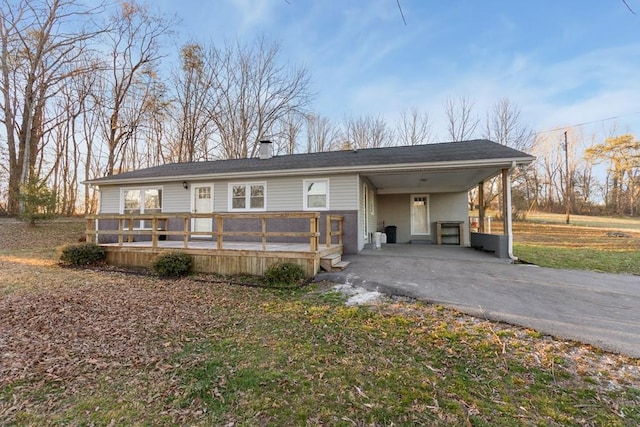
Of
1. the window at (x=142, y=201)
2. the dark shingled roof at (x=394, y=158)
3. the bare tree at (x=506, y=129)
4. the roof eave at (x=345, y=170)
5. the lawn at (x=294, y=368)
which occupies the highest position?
the bare tree at (x=506, y=129)

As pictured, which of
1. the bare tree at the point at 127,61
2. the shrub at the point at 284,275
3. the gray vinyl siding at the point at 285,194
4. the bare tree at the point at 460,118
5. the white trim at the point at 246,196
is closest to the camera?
the shrub at the point at 284,275

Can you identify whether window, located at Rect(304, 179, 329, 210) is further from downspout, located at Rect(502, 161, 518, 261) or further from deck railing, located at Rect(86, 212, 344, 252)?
downspout, located at Rect(502, 161, 518, 261)

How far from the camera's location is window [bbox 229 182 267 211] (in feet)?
32.3

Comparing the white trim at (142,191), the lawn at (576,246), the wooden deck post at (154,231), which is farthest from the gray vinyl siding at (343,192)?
the white trim at (142,191)

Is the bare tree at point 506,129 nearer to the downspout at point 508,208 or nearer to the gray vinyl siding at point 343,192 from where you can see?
the downspout at point 508,208

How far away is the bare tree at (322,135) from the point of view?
83.1ft

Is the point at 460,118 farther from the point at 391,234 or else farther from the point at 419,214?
the point at 391,234

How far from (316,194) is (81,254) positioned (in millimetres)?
6922

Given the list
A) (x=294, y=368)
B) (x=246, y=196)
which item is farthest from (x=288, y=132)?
(x=294, y=368)

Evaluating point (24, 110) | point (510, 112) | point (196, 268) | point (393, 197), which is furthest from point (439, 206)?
point (24, 110)

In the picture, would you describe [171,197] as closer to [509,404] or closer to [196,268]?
[196,268]

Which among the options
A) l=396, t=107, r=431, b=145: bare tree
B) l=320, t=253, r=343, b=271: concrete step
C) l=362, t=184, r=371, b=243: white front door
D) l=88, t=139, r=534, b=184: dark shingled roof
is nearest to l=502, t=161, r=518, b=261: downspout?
l=88, t=139, r=534, b=184: dark shingled roof

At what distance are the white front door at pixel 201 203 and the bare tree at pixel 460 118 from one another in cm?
1978

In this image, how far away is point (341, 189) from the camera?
894cm
